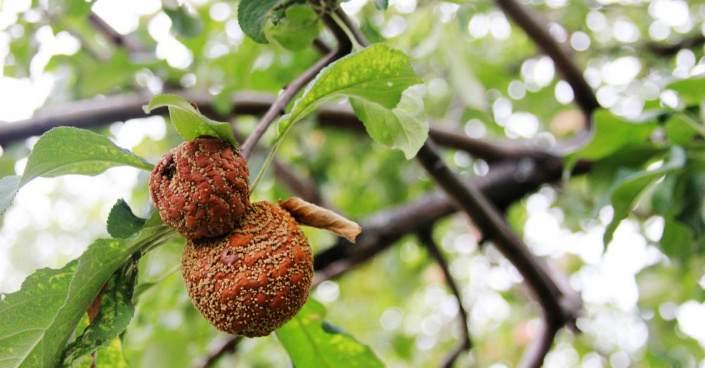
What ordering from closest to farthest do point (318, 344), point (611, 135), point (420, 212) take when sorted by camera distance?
1. point (318, 344)
2. point (611, 135)
3. point (420, 212)

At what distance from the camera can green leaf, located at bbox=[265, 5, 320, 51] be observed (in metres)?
0.68

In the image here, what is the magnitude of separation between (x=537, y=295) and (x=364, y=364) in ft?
1.95

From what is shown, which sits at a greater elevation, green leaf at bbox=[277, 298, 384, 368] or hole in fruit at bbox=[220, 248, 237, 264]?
hole in fruit at bbox=[220, 248, 237, 264]

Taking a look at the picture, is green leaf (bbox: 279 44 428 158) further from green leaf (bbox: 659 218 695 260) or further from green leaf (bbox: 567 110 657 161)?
green leaf (bbox: 659 218 695 260)

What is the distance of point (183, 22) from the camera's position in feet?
3.15

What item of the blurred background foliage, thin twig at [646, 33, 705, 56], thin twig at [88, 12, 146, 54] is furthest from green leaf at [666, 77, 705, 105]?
thin twig at [88, 12, 146, 54]

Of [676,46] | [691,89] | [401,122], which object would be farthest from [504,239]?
[676,46]

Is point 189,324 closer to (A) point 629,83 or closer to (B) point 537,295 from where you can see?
(B) point 537,295

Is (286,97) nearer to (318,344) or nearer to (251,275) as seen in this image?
(251,275)

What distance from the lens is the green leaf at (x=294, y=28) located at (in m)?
0.68

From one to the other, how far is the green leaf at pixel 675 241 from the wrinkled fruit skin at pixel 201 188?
0.88 metres

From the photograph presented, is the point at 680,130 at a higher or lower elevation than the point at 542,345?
higher

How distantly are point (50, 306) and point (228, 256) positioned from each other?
18 cm

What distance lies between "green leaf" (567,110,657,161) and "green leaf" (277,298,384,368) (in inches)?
21.2
